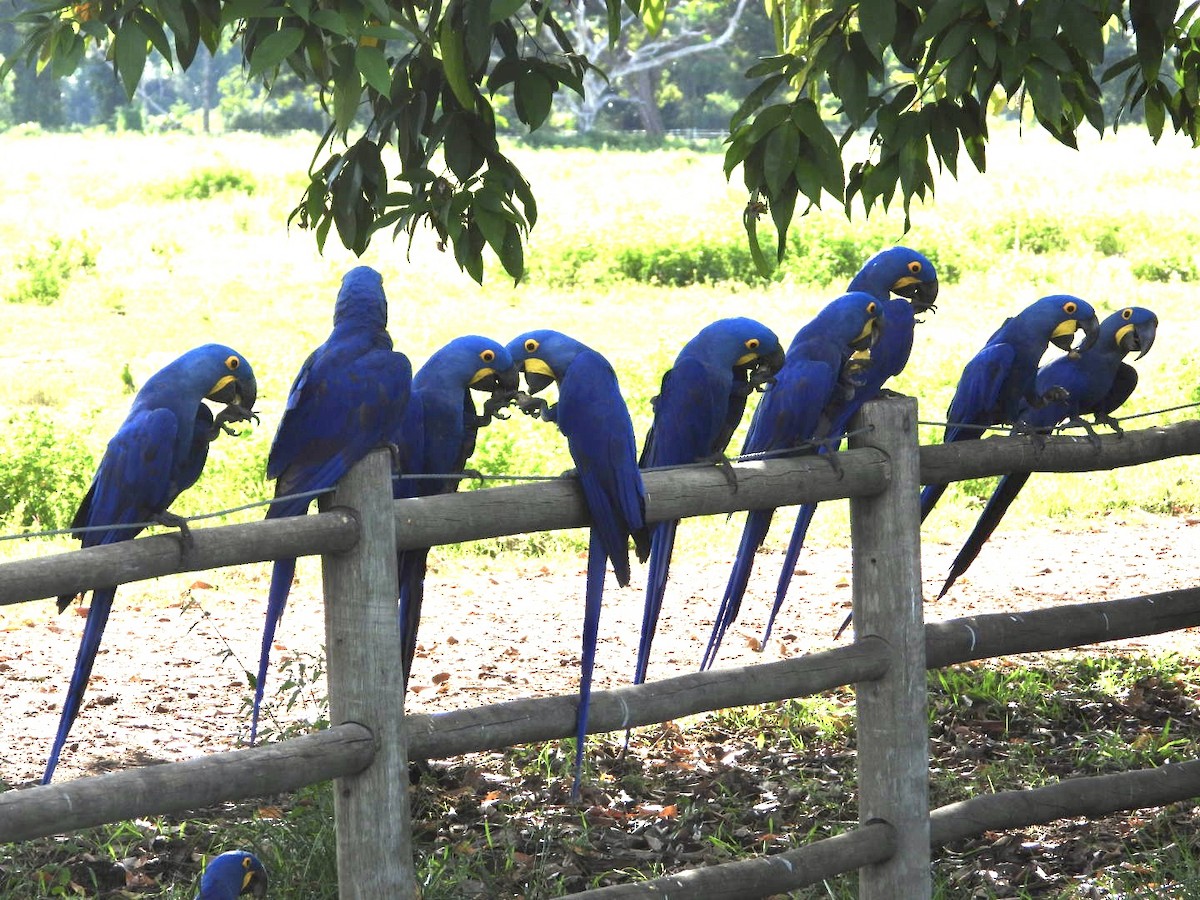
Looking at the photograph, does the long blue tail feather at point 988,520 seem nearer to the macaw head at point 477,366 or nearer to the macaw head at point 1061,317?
the macaw head at point 1061,317

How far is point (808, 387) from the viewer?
10.1 ft

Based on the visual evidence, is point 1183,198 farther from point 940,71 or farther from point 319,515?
point 319,515

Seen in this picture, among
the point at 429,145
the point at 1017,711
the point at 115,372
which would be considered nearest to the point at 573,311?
the point at 115,372

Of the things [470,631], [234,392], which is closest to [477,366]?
[234,392]

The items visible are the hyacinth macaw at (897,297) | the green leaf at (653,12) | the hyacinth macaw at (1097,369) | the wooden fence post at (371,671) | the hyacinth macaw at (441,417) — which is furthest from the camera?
the green leaf at (653,12)

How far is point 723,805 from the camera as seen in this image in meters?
4.17

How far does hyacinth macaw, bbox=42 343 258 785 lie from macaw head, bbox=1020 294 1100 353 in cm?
201

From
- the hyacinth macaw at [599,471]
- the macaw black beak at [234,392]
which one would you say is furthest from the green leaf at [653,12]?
the macaw black beak at [234,392]

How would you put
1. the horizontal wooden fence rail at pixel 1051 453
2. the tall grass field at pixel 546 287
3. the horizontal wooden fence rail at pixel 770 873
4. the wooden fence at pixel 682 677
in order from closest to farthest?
1. the wooden fence at pixel 682 677
2. the horizontal wooden fence rail at pixel 770 873
3. the horizontal wooden fence rail at pixel 1051 453
4. the tall grass field at pixel 546 287

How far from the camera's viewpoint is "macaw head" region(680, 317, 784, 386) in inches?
119

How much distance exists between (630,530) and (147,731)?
2.64 metres

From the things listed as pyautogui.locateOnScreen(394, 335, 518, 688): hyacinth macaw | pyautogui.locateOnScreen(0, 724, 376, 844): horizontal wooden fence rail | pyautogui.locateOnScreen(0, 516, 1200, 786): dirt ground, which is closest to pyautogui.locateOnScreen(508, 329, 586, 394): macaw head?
pyautogui.locateOnScreen(394, 335, 518, 688): hyacinth macaw

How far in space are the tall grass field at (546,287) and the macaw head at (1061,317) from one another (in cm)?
361

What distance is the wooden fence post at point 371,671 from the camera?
2463mm
